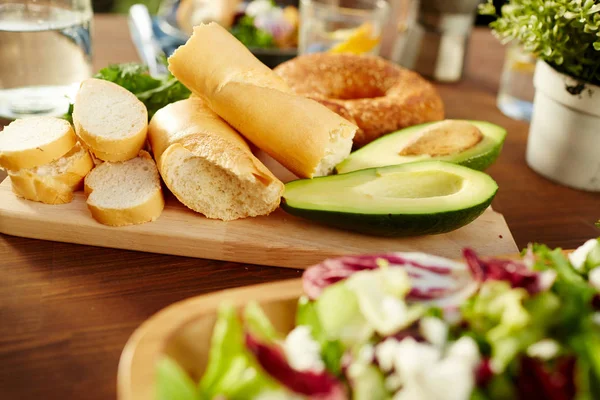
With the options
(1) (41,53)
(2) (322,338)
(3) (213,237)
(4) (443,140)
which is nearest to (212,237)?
(3) (213,237)

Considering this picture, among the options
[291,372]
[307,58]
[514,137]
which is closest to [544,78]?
[514,137]

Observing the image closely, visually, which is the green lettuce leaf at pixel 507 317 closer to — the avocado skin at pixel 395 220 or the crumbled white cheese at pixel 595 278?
the crumbled white cheese at pixel 595 278

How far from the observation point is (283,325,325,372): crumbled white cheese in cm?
66

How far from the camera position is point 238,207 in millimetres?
1137

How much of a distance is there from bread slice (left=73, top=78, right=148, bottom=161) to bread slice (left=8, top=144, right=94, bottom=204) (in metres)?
0.04

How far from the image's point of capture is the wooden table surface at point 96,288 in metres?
0.84

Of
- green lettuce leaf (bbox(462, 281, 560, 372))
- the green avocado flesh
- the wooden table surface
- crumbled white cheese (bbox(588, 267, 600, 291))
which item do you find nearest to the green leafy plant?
the green avocado flesh

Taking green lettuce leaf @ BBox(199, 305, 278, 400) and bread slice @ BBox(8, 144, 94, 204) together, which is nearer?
green lettuce leaf @ BBox(199, 305, 278, 400)

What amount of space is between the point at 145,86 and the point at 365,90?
1.94ft

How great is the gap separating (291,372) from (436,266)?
27 centimetres

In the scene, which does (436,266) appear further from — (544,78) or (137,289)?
(544,78)

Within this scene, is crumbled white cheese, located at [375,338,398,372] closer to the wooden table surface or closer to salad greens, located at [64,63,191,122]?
the wooden table surface

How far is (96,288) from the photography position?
1.01 meters

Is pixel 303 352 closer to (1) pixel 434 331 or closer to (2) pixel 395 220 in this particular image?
(1) pixel 434 331
